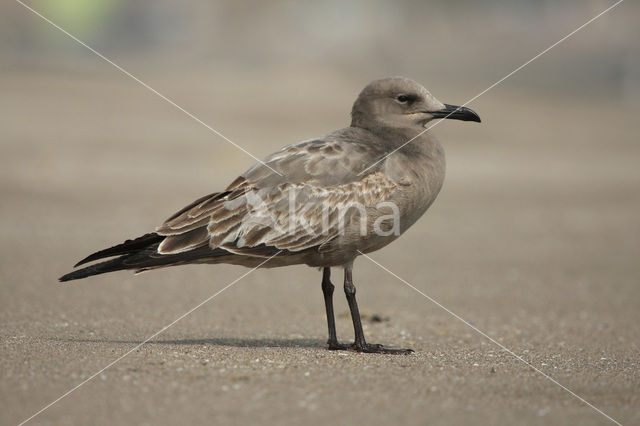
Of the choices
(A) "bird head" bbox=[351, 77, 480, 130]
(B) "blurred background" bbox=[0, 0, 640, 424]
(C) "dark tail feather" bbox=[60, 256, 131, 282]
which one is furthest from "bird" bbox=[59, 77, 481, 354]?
(B) "blurred background" bbox=[0, 0, 640, 424]

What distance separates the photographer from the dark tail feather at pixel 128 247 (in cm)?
563

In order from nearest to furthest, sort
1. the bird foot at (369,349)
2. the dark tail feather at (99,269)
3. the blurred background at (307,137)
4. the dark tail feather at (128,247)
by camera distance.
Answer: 1. the dark tail feather at (99,269)
2. the dark tail feather at (128,247)
3. the bird foot at (369,349)
4. the blurred background at (307,137)

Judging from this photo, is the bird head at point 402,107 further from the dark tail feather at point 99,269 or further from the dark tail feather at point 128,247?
the dark tail feather at point 99,269

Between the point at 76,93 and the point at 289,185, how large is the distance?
71.4 ft

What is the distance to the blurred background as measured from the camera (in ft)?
23.9

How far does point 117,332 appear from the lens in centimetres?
662

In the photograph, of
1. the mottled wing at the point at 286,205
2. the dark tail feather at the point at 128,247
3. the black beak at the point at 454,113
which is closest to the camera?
the dark tail feather at the point at 128,247

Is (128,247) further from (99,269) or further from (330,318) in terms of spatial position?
(330,318)

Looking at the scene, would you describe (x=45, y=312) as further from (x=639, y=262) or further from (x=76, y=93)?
(x=76, y=93)

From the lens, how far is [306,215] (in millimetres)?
5836

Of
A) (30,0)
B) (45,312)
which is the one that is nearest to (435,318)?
(45,312)

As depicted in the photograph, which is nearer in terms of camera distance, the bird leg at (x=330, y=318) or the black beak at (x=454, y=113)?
the bird leg at (x=330, y=318)

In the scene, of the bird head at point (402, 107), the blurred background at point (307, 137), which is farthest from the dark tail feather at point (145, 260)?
the bird head at point (402, 107)

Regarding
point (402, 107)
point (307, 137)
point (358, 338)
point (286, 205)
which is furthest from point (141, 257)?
point (307, 137)
